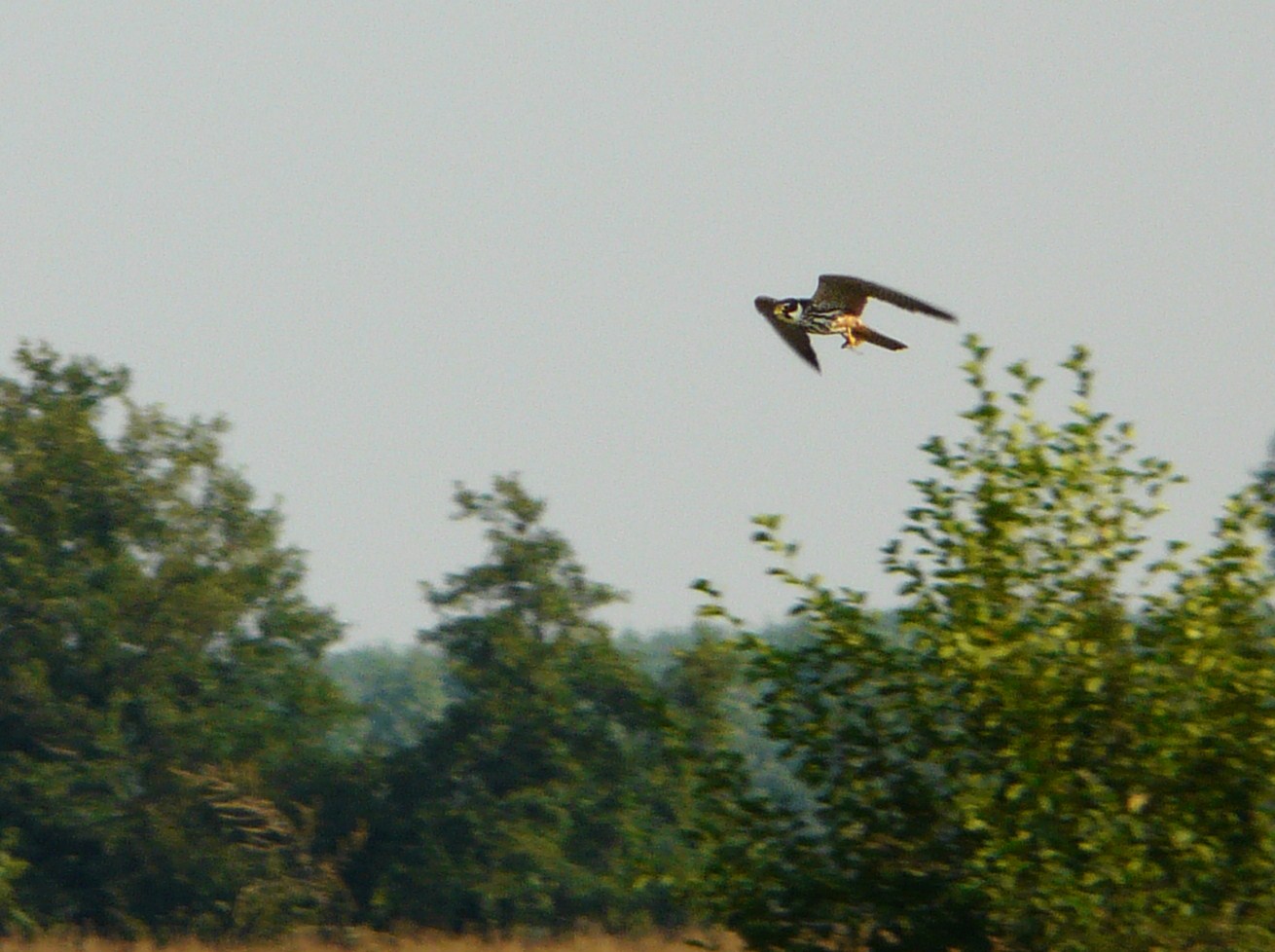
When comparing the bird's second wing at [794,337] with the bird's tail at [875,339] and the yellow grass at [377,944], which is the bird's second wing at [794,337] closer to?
the bird's tail at [875,339]

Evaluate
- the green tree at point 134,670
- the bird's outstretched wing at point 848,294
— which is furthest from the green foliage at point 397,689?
the bird's outstretched wing at point 848,294

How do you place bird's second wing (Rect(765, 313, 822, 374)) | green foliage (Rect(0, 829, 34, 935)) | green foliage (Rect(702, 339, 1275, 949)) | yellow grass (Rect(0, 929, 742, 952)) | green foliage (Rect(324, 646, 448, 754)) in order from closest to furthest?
1. green foliage (Rect(702, 339, 1275, 949))
2. bird's second wing (Rect(765, 313, 822, 374))
3. yellow grass (Rect(0, 929, 742, 952))
4. green foliage (Rect(0, 829, 34, 935))
5. green foliage (Rect(324, 646, 448, 754))

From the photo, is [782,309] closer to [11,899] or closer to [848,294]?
[848,294]

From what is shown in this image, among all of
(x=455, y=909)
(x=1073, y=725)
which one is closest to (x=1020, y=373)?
(x=1073, y=725)

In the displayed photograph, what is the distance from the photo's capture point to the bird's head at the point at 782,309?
32.0 feet

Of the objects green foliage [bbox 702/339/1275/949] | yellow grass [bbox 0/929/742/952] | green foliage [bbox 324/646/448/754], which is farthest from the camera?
green foliage [bbox 324/646/448/754]

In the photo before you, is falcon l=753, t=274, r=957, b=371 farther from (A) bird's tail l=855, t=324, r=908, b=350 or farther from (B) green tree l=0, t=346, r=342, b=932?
(B) green tree l=0, t=346, r=342, b=932

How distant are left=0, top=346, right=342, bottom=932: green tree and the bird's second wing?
1666 centimetres

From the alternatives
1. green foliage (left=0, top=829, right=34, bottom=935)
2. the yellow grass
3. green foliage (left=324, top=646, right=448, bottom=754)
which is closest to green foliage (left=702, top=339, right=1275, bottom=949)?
the yellow grass

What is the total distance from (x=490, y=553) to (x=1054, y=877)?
63.6 ft

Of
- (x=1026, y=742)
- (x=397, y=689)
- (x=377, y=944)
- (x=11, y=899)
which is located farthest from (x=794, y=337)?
(x=397, y=689)

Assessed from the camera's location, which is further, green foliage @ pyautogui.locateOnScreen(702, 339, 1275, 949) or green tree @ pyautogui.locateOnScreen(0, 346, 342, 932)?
green tree @ pyautogui.locateOnScreen(0, 346, 342, 932)

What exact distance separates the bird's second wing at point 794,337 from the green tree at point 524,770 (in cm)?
1448

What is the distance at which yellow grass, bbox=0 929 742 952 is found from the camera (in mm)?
23750
